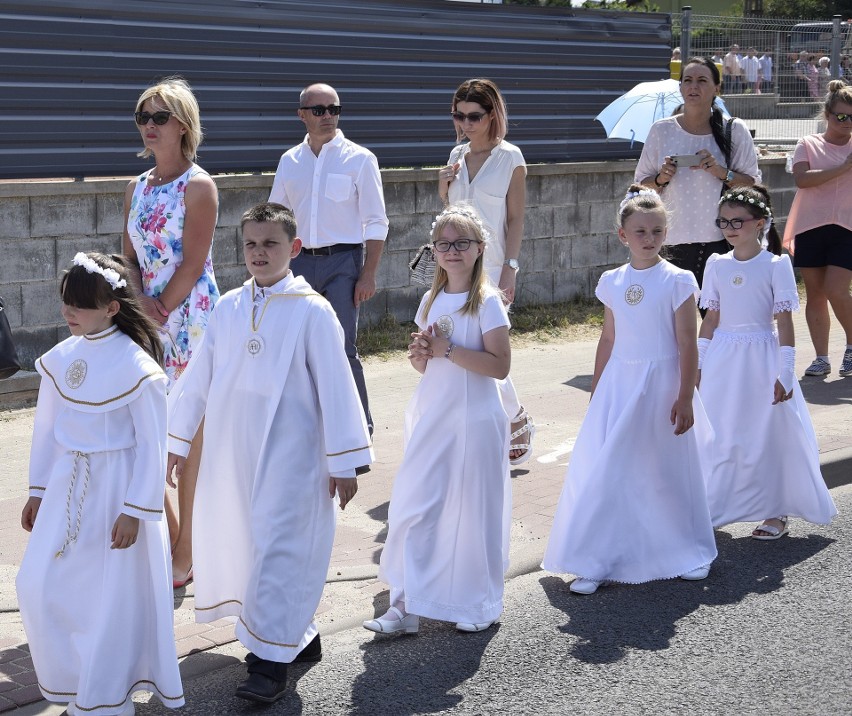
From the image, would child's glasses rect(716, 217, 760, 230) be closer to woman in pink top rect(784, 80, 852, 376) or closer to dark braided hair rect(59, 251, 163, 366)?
Result: dark braided hair rect(59, 251, 163, 366)

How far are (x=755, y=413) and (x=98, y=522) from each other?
3513 millimetres

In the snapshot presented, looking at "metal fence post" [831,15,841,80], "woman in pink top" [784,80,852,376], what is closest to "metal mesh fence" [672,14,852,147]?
"metal fence post" [831,15,841,80]

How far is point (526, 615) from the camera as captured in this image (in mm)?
5152

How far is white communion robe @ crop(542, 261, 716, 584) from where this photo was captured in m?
5.47

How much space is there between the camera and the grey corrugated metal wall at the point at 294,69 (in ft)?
30.2

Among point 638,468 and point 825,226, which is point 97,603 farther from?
point 825,226

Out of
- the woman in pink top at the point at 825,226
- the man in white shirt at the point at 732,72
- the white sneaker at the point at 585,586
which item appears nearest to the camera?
the white sneaker at the point at 585,586

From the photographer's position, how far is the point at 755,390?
6.31 metres

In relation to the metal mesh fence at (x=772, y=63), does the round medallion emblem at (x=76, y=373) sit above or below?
below

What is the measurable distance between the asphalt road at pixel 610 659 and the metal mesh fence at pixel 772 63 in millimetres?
10041

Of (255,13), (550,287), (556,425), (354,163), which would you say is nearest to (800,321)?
(550,287)

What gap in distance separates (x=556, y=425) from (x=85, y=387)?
4.62 m

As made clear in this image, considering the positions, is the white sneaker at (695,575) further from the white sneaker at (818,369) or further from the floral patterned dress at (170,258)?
the white sneaker at (818,369)

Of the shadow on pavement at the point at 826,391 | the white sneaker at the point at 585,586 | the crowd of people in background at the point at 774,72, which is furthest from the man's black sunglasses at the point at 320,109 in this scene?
the crowd of people in background at the point at 774,72
